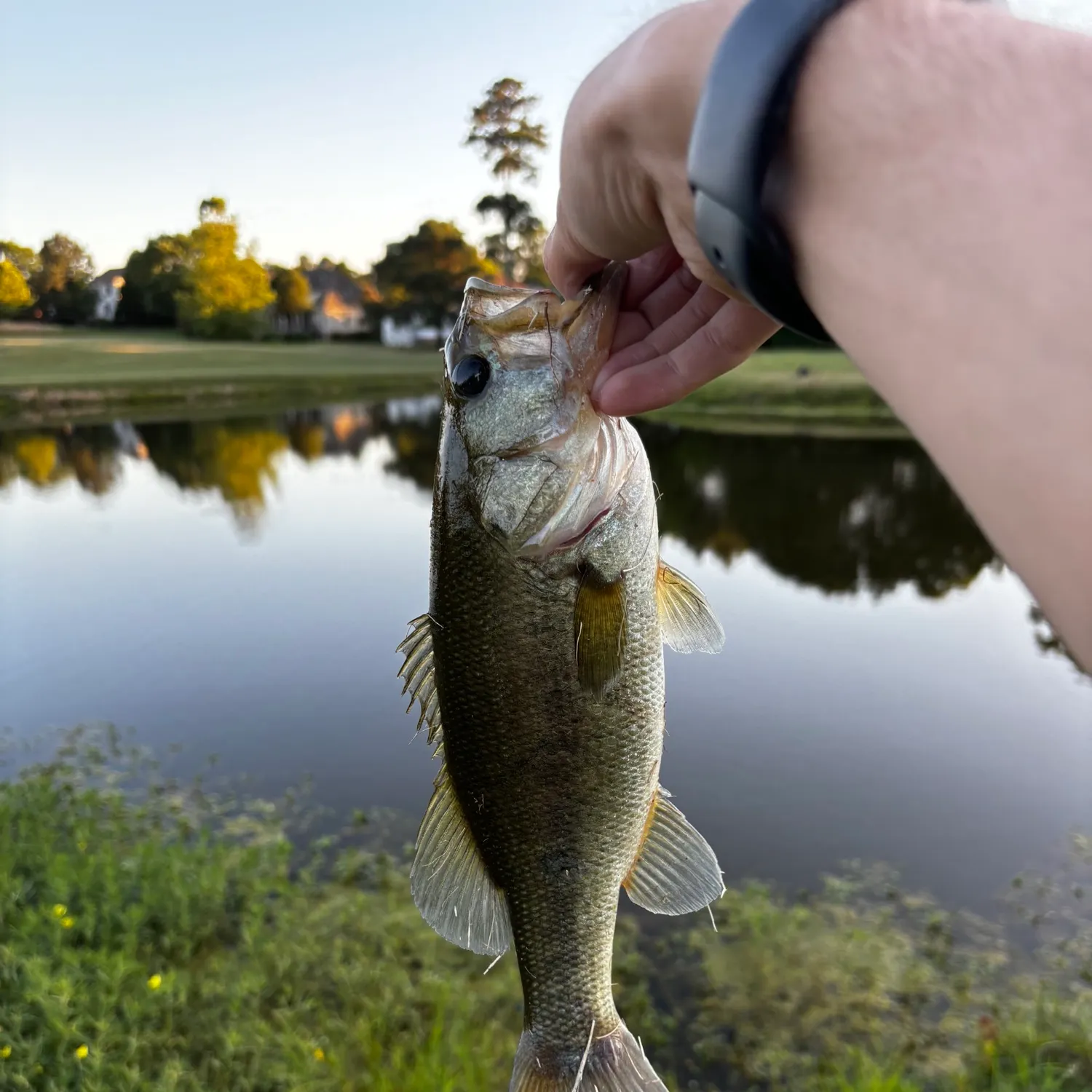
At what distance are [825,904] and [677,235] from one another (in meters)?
4.65

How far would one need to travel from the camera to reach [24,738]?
6938 mm

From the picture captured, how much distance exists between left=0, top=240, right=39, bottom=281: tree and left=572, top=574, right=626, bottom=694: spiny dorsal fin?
58885 millimetres

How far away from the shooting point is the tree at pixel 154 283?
58.6 m

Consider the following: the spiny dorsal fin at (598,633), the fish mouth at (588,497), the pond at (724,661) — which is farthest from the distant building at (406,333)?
the spiny dorsal fin at (598,633)

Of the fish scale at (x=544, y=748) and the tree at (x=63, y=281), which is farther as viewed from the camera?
the tree at (x=63, y=281)

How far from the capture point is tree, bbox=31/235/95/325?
178ft

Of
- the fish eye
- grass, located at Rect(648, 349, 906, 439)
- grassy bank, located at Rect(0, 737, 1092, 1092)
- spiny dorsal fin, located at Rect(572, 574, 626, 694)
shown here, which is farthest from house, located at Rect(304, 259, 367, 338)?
spiny dorsal fin, located at Rect(572, 574, 626, 694)

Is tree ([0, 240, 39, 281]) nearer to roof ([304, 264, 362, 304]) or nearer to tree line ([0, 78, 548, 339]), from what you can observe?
tree line ([0, 78, 548, 339])

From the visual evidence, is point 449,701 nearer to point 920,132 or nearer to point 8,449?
point 920,132

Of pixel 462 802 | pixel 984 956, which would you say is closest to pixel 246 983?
pixel 462 802

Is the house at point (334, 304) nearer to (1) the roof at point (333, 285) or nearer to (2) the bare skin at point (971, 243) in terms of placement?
(1) the roof at point (333, 285)

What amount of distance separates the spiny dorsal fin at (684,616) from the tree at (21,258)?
193 feet

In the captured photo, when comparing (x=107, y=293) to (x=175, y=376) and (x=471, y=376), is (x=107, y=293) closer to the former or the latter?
(x=175, y=376)

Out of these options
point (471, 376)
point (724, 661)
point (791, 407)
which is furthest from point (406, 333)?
point (471, 376)
